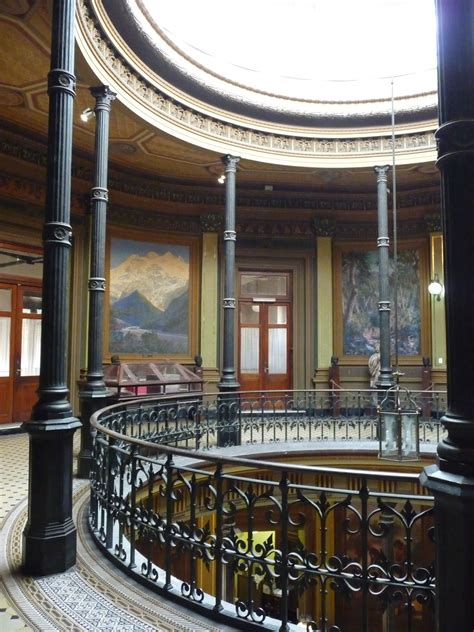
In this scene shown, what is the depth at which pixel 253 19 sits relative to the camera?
11.2 m

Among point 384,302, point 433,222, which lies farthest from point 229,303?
point 433,222

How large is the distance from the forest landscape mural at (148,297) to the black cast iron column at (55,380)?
8168 mm

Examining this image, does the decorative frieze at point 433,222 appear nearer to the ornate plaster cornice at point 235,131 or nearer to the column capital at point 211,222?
the ornate plaster cornice at point 235,131

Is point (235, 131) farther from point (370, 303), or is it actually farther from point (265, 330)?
point (370, 303)

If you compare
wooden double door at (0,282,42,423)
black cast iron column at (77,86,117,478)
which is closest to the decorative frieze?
black cast iron column at (77,86,117,478)

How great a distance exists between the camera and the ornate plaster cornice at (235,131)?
7.72 m

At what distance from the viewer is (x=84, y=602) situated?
325cm

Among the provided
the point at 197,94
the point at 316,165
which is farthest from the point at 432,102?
the point at 197,94

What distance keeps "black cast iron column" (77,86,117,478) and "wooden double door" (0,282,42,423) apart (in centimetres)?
409

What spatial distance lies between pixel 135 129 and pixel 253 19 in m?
4.01

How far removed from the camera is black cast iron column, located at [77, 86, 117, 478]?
21.3ft

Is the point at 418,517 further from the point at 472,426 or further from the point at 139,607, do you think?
the point at 139,607

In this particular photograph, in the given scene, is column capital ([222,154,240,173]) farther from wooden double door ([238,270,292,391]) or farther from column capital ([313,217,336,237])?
column capital ([313,217,336,237])

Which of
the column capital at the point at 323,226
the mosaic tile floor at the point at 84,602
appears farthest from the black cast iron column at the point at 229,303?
the mosaic tile floor at the point at 84,602
